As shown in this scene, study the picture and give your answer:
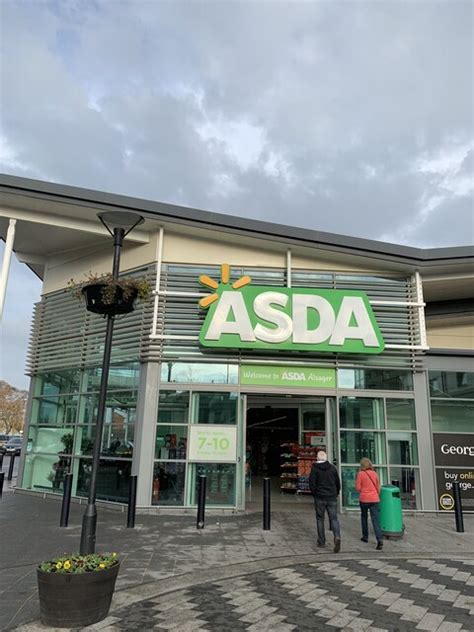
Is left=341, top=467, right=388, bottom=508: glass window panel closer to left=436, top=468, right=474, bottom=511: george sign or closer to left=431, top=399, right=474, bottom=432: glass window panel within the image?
left=436, top=468, right=474, bottom=511: george sign

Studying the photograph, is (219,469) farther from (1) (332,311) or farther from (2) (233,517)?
(1) (332,311)

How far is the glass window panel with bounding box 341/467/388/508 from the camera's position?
1098cm

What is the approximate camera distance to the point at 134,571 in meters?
6.25

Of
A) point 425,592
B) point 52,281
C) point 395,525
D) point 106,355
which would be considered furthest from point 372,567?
point 52,281

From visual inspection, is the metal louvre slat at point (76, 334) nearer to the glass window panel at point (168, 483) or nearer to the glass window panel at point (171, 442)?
the glass window panel at point (171, 442)

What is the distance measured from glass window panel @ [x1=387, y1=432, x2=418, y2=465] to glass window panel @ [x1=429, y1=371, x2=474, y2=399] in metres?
1.28

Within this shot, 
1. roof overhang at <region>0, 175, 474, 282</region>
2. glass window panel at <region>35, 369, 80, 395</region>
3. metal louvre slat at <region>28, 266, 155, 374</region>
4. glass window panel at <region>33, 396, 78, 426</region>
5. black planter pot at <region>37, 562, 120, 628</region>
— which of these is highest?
roof overhang at <region>0, 175, 474, 282</region>

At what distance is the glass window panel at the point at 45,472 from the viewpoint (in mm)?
12573

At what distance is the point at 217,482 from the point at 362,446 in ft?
11.7

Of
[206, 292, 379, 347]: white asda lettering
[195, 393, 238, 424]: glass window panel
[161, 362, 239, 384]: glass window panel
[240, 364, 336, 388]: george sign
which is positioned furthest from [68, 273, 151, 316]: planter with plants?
[240, 364, 336, 388]: george sign

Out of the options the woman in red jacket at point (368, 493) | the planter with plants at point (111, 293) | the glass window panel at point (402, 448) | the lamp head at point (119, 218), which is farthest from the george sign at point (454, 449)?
the lamp head at point (119, 218)

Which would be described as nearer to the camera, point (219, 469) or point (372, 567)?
point (372, 567)

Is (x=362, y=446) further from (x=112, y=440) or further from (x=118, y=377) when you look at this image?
(x=118, y=377)

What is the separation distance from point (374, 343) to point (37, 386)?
9589mm
